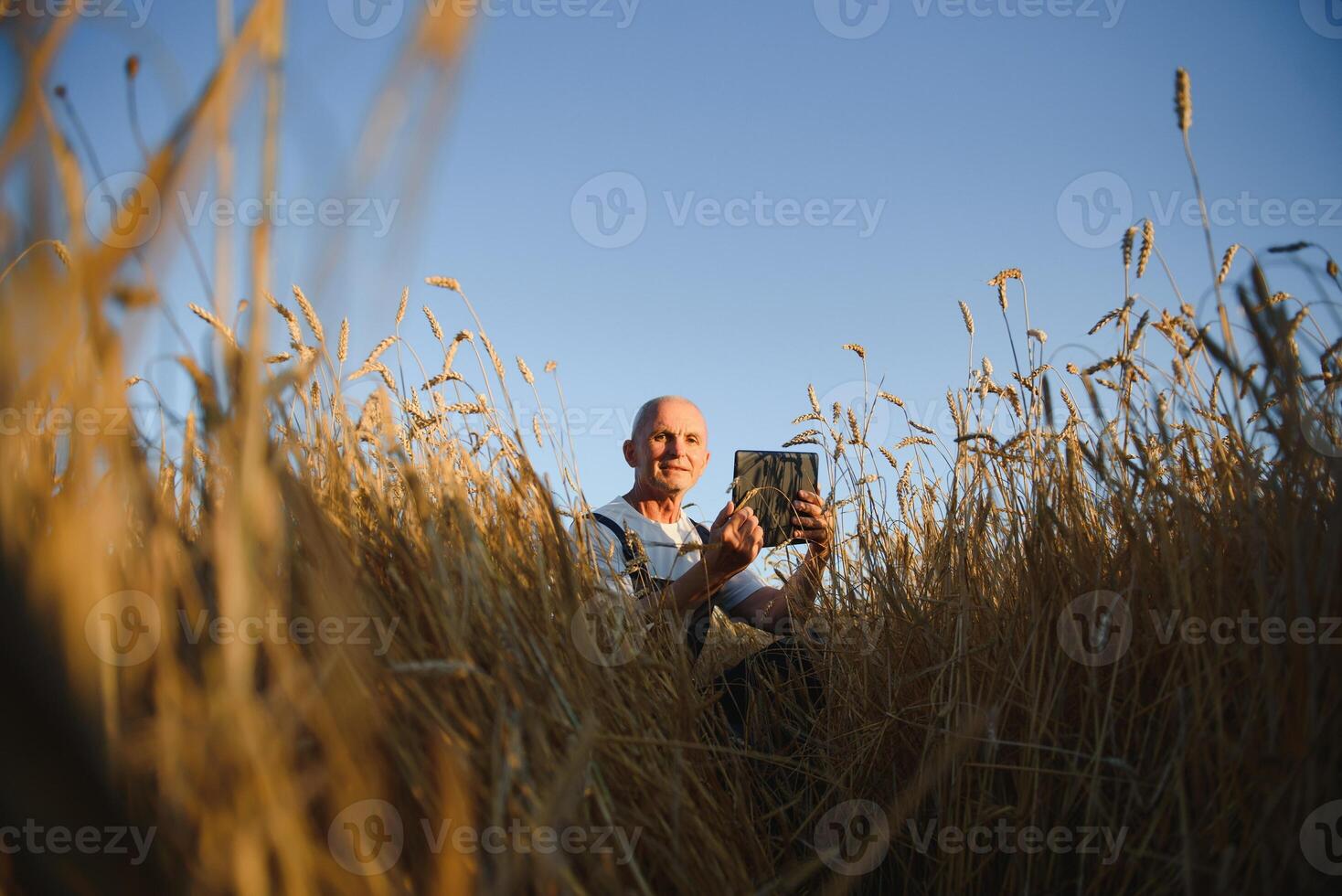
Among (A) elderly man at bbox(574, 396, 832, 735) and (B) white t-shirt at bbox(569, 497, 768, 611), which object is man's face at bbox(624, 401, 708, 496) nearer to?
(A) elderly man at bbox(574, 396, 832, 735)

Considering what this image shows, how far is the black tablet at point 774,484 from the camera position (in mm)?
2285

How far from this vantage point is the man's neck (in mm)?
2973

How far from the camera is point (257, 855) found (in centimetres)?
56

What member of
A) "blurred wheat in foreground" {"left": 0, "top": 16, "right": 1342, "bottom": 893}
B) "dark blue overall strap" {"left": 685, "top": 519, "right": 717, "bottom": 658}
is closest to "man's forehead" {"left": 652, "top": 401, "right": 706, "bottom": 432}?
"dark blue overall strap" {"left": 685, "top": 519, "right": 717, "bottom": 658}

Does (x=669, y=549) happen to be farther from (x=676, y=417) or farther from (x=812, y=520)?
(x=812, y=520)

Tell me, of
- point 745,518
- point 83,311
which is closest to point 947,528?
point 745,518

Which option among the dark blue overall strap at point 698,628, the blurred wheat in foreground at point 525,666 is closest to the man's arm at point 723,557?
the dark blue overall strap at point 698,628

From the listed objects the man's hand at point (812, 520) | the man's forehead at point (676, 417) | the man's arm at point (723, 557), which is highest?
the man's forehead at point (676, 417)

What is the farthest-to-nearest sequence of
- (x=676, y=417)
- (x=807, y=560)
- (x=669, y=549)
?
1. (x=676, y=417)
2. (x=669, y=549)
3. (x=807, y=560)

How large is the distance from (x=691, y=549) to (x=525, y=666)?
24.1 inches

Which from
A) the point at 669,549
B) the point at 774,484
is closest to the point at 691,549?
the point at 774,484

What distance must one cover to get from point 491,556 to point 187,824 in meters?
0.66

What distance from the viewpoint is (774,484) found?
7.73 feet

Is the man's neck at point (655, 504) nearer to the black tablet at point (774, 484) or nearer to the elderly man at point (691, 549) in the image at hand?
the elderly man at point (691, 549)
